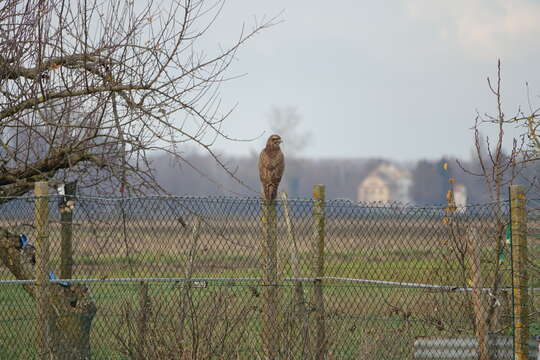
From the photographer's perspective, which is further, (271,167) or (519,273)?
(271,167)

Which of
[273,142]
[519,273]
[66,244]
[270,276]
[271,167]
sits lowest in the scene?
[270,276]

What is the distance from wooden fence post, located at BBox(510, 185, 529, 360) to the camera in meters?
6.49

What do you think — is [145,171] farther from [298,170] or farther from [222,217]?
[298,170]

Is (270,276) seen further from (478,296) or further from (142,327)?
(478,296)

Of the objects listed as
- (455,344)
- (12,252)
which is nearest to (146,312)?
(12,252)

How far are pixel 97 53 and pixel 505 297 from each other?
5134 mm

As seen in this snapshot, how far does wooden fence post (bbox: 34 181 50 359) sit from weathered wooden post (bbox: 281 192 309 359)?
2.42 metres

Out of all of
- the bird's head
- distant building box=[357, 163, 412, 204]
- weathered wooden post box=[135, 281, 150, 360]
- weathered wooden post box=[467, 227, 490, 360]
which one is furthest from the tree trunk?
distant building box=[357, 163, 412, 204]

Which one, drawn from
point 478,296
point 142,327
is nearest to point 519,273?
point 478,296

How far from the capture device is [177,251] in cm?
785

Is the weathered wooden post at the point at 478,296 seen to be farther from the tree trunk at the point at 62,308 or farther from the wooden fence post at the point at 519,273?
the tree trunk at the point at 62,308

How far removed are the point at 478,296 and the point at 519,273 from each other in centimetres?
92

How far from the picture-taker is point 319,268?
24.8 feet

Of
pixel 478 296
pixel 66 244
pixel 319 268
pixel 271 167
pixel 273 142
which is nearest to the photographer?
pixel 478 296
